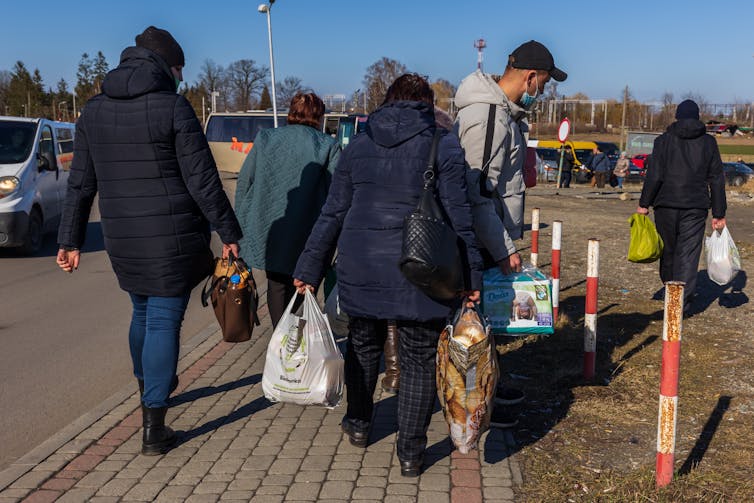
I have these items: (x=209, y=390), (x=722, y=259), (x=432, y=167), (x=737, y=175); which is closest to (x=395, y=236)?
(x=432, y=167)

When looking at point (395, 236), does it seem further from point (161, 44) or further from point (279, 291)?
point (279, 291)

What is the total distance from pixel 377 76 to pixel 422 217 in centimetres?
6489

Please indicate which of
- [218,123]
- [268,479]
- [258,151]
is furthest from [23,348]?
[218,123]

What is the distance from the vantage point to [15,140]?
12812mm

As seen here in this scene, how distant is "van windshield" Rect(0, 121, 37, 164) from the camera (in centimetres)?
1251

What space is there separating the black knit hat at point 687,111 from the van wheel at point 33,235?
28.2ft

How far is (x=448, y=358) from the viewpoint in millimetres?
4039

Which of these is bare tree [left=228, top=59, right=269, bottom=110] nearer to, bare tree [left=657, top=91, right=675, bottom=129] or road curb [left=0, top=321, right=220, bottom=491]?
bare tree [left=657, top=91, right=675, bottom=129]

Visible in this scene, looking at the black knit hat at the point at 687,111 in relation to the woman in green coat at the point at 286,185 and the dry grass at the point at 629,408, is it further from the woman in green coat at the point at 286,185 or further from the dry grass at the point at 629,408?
the woman in green coat at the point at 286,185

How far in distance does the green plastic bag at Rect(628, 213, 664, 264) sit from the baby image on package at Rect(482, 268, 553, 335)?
9.44ft

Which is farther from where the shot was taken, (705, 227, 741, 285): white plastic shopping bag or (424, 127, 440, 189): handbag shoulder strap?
(705, 227, 741, 285): white plastic shopping bag

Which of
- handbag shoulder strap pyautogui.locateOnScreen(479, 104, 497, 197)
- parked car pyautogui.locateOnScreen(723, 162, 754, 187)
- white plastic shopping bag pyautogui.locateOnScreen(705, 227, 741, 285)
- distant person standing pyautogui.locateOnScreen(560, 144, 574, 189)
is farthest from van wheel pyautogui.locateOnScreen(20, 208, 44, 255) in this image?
parked car pyautogui.locateOnScreen(723, 162, 754, 187)

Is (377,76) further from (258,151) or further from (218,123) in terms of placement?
(258,151)

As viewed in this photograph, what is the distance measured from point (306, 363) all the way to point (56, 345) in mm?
3719
